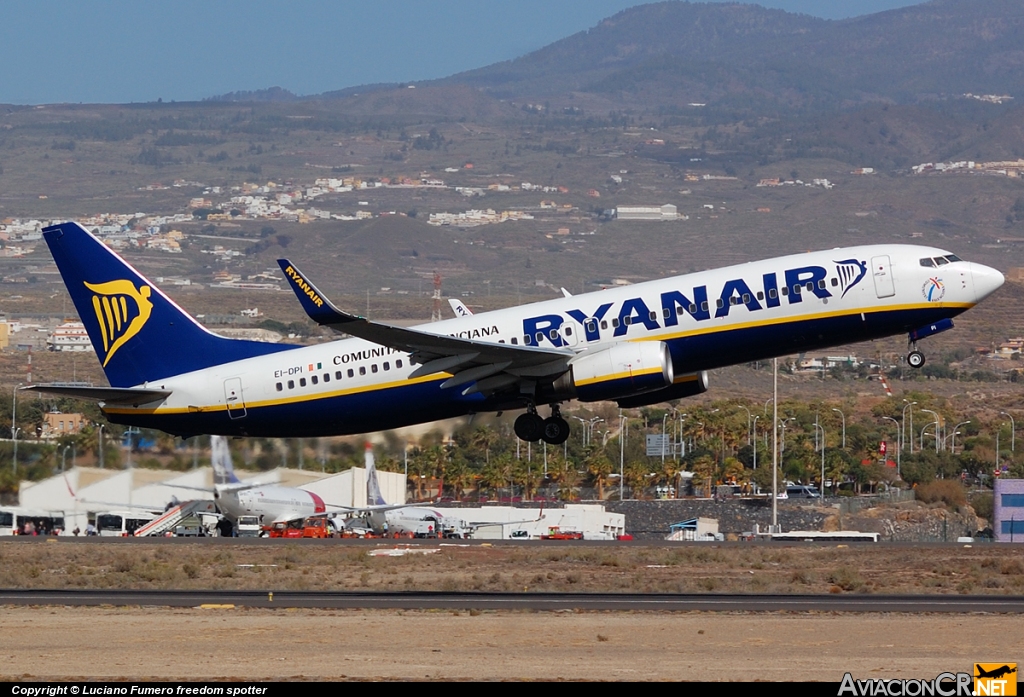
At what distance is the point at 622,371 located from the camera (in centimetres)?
4369

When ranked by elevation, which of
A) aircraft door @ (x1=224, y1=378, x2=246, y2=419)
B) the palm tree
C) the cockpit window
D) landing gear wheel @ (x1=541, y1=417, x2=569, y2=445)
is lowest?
the palm tree

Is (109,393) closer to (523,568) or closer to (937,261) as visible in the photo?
(523,568)

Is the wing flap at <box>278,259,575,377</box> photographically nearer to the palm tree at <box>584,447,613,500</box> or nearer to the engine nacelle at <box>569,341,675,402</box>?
the engine nacelle at <box>569,341,675,402</box>

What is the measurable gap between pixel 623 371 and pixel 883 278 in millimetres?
7620

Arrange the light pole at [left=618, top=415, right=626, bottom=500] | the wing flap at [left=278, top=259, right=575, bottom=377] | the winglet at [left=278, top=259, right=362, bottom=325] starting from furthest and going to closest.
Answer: the light pole at [left=618, top=415, right=626, bottom=500]
the wing flap at [left=278, top=259, right=575, bottom=377]
the winglet at [left=278, top=259, right=362, bottom=325]

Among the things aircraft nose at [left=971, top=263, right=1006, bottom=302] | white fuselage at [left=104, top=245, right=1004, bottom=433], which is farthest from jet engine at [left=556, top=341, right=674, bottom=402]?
aircraft nose at [left=971, top=263, right=1006, bottom=302]

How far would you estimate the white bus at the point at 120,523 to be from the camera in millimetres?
78562

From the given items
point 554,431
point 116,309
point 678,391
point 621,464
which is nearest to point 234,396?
point 116,309

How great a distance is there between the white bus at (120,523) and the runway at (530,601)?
92.7ft

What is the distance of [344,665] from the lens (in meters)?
33.0

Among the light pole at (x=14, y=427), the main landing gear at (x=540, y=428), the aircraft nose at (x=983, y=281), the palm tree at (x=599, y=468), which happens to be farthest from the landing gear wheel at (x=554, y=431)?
the palm tree at (x=599, y=468)

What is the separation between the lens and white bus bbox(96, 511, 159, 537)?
78.6 metres

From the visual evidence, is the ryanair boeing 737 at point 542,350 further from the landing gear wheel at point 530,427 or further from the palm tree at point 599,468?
the palm tree at point 599,468

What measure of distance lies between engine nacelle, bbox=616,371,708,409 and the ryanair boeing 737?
54mm
